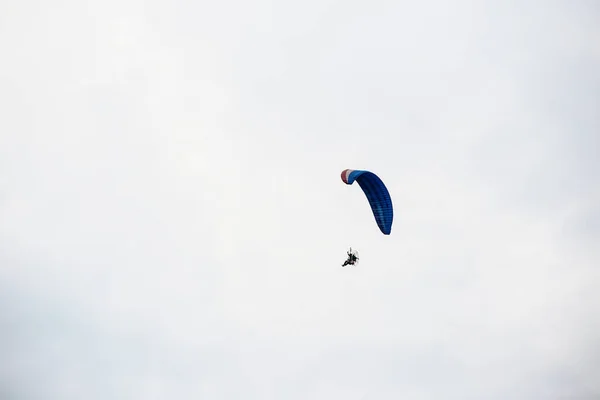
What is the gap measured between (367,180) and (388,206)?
4.21 meters

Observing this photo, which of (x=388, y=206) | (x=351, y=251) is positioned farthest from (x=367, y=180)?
(x=351, y=251)

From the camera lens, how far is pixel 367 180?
7644 cm

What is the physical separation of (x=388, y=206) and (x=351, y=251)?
7684mm

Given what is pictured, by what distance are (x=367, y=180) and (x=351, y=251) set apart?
9.65m

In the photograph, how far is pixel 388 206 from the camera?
7694 centimetres

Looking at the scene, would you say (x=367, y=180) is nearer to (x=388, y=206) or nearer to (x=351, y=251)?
(x=388, y=206)

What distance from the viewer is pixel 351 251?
79.4 meters

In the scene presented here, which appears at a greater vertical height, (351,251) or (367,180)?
(367,180)
